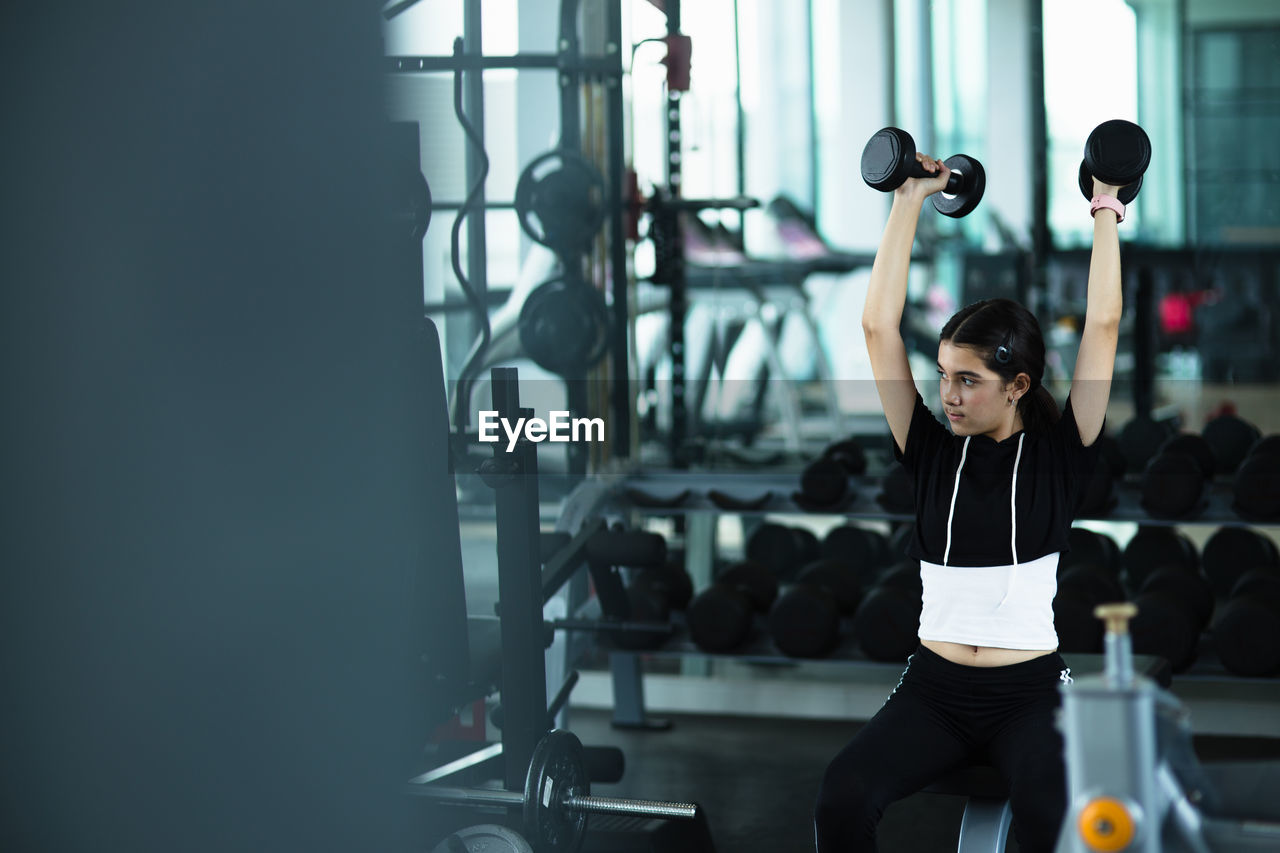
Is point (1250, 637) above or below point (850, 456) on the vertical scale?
below

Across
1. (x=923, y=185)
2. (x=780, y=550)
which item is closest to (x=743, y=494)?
(x=780, y=550)

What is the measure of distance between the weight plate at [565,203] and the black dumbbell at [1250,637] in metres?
1.68

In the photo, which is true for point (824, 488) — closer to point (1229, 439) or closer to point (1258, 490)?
point (1258, 490)

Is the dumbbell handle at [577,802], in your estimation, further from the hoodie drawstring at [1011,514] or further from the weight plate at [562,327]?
the weight plate at [562,327]

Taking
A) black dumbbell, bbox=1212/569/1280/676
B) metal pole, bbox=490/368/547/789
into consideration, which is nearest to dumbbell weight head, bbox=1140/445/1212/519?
black dumbbell, bbox=1212/569/1280/676

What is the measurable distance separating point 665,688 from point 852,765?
1.81m

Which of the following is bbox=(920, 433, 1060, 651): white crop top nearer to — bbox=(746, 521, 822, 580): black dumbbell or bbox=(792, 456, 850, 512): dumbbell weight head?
bbox=(792, 456, 850, 512): dumbbell weight head

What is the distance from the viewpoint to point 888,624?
256 centimetres

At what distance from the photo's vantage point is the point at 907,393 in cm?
182

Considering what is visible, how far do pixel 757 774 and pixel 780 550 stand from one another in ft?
2.63

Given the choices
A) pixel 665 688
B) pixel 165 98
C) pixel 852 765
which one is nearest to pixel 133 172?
pixel 165 98

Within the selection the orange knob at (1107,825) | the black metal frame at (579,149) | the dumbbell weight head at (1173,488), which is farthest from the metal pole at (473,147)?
the orange knob at (1107,825)

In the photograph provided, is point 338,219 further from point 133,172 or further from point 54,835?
point 54,835

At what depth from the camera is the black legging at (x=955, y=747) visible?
1641mm
